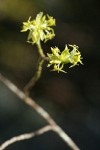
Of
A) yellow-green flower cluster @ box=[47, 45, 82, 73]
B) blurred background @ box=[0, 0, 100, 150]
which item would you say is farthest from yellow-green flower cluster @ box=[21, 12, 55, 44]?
blurred background @ box=[0, 0, 100, 150]

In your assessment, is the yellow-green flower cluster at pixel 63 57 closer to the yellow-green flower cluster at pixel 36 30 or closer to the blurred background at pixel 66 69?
the yellow-green flower cluster at pixel 36 30

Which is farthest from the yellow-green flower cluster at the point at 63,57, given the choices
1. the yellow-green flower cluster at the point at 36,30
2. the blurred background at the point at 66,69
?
the blurred background at the point at 66,69

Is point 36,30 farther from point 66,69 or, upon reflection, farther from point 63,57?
point 66,69

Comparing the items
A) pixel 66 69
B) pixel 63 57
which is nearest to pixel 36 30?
pixel 63 57

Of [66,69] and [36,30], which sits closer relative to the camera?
[36,30]

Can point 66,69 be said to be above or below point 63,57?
above

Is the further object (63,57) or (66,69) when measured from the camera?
(66,69)

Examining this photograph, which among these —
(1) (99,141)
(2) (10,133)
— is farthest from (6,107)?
(1) (99,141)

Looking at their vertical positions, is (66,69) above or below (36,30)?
above

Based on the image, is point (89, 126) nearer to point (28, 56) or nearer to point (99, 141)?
point (99, 141)

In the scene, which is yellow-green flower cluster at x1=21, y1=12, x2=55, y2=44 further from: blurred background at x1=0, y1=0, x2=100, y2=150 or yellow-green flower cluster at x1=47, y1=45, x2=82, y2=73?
blurred background at x1=0, y1=0, x2=100, y2=150
